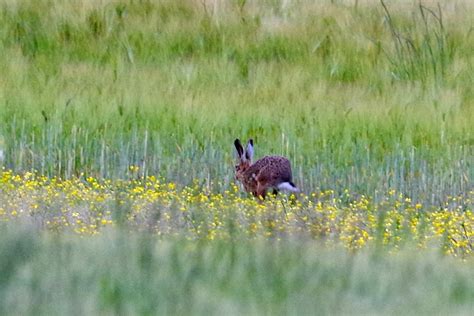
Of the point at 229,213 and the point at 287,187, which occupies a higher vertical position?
the point at 229,213

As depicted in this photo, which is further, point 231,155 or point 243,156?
point 231,155

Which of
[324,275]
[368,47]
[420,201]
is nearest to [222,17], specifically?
[368,47]

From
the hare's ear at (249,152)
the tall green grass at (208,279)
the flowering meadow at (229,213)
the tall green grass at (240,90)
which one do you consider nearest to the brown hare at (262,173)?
the hare's ear at (249,152)

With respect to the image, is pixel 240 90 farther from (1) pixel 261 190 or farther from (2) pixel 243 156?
(1) pixel 261 190

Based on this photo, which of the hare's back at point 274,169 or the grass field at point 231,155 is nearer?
the grass field at point 231,155

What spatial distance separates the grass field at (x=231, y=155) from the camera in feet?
15.3

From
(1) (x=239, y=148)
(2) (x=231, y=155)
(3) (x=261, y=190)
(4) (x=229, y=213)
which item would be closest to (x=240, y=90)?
(2) (x=231, y=155)

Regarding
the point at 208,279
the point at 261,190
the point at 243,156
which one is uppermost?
the point at 208,279

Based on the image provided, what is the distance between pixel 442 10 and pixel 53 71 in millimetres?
4186

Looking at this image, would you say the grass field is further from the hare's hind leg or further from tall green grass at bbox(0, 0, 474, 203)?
the hare's hind leg

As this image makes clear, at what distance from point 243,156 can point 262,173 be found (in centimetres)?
38

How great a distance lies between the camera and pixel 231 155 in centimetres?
895

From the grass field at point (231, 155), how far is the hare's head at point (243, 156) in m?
0.15

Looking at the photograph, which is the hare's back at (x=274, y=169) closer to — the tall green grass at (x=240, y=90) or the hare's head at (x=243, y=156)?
the hare's head at (x=243, y=156)
